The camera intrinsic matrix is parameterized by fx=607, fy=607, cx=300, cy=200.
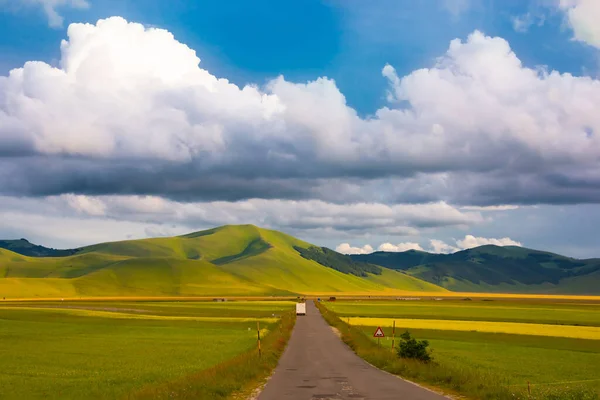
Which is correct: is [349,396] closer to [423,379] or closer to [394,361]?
[423,379]

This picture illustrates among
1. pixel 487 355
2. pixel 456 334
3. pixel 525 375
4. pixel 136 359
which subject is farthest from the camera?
pixel 456 334

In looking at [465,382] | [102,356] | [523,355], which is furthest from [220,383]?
[523,355]

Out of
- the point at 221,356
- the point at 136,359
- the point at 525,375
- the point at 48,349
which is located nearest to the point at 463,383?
the point at 525,375

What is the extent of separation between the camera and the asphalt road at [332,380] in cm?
2870

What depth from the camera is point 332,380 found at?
34.3m

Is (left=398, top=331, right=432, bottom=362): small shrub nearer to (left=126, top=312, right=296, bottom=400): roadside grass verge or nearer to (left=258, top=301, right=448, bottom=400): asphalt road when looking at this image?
(left=258, top=301, right=448, bottom=400): asphalt road

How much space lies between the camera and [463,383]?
105ft

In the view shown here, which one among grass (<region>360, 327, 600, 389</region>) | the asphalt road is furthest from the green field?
grass (<region>360, 327, 600, 389</region>)

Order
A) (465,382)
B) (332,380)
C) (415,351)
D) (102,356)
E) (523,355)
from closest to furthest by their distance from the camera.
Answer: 1. (465,382)
2. (332,380)
3. (415,351)
4. (102,356)
5. (523,355)

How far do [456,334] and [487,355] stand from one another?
89.7 ft

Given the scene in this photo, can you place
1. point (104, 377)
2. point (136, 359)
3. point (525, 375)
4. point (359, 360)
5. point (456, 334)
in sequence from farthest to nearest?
point (456, 334), point (136, 359), point (359, 360), point (525, 375), point (104, 377)

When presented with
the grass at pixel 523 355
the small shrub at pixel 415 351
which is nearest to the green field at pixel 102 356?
the small shrub at pixel 415 351

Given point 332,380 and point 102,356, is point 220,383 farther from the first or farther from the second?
point 102,356

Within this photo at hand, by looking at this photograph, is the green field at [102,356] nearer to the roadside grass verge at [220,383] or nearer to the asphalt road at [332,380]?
the roadside grass verge at [220,383]
